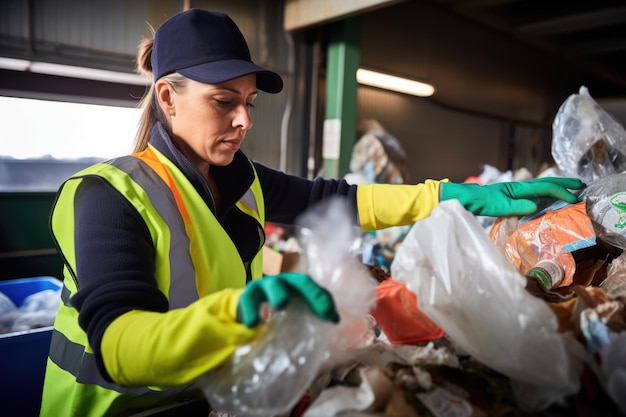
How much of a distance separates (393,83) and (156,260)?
14.8ft

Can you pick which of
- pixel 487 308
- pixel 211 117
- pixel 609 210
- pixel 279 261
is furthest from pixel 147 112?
pixel 279 261

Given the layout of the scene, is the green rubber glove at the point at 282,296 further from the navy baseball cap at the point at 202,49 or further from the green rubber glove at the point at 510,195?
the green rubber glove at the point at 510,195

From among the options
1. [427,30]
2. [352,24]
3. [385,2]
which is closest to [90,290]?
→ [385,2]

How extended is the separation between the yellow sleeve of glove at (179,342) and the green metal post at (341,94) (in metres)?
3.48

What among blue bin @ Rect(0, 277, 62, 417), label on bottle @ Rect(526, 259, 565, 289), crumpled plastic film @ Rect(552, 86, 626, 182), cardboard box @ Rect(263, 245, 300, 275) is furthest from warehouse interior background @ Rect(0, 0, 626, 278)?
label on bottle @ Rect(526, 259, 565, 289)

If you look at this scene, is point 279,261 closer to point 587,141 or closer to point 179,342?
point 587,141

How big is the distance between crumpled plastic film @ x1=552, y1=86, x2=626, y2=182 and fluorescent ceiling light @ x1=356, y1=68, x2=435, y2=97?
2.72 m

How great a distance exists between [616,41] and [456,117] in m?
2.33

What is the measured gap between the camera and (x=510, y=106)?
7.18m

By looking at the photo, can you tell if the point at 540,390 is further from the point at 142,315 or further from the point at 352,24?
the point at 352,24

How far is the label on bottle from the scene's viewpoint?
115 centimetres

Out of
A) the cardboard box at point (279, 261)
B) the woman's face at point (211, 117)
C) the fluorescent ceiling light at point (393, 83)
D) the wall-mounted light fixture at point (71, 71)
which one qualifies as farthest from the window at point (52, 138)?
the fluorescent ceiling light at point (393, 83)

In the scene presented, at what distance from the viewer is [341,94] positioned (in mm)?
4125

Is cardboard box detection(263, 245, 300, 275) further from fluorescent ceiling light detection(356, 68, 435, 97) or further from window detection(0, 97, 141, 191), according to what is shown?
fluorescent ceiling light detection(356, 68, 435, 97)
